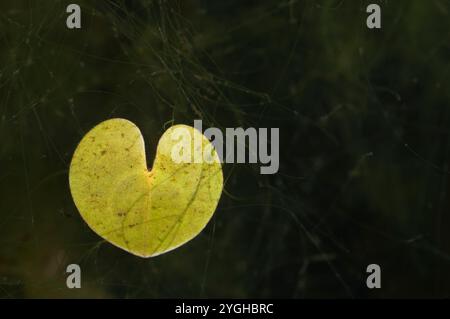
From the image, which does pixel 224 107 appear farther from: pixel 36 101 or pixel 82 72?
pixel 36 101

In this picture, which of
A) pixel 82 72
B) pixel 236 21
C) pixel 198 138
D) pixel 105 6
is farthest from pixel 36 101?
pixel 236 21

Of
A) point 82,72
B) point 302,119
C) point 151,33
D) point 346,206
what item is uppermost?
point 151,33

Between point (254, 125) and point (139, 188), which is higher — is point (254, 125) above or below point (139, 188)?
above
